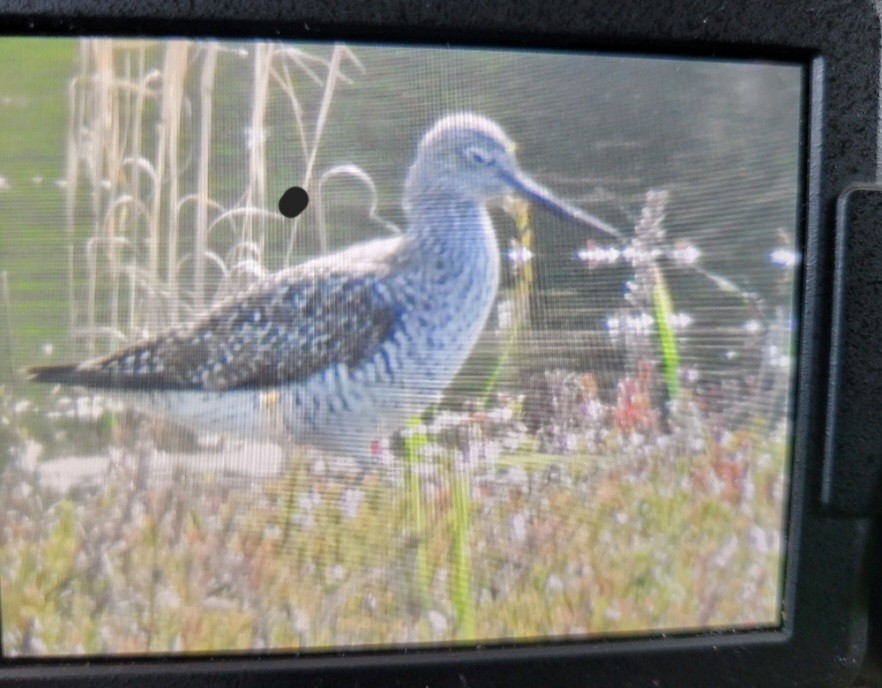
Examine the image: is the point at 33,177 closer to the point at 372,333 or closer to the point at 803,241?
the point at 372,333

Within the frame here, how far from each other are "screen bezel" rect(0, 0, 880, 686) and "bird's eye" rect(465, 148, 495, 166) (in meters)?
0.09

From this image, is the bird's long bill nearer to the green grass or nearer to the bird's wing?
the bird's wing

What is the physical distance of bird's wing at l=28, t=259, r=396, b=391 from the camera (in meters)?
0.54

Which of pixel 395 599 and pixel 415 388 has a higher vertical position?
pixel 415 388

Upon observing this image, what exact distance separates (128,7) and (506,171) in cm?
32

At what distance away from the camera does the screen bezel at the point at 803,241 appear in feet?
1.77

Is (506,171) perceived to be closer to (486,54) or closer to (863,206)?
(486,54)

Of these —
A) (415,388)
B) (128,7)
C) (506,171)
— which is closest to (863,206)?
(506,171)

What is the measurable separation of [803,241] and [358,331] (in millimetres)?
383

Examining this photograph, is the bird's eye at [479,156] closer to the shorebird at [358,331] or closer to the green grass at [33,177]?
the shorebird at [358,331]

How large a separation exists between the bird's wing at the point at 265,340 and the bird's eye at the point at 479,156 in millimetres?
117

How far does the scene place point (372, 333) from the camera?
56 centimetres

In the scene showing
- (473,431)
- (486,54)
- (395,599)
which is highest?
(486,54)

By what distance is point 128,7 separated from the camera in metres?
0.53
